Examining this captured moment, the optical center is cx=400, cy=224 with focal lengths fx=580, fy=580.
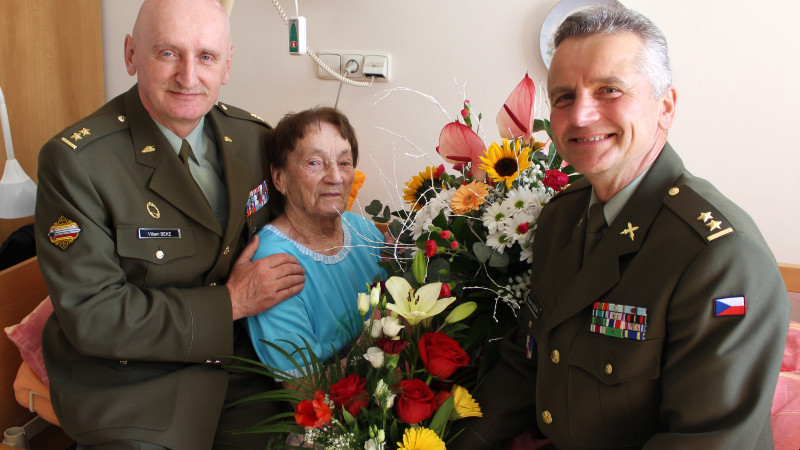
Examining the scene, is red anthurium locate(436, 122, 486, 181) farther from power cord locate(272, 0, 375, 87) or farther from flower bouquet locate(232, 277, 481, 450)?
power cord locate(272, 0, 375, 87)

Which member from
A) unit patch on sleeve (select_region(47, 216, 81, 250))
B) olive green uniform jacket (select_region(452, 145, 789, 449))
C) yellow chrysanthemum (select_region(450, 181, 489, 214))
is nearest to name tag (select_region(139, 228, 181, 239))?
unit patch on sleeve (select_region(47, 216, 81, 250))

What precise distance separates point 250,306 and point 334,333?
22cm

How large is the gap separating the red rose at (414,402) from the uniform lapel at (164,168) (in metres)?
0.67

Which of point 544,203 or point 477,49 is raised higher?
point 477,49

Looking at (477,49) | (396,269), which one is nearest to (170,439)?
(396,269)

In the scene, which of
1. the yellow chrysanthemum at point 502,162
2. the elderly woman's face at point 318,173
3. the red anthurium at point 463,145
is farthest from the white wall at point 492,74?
the yellow chrysanthemum at point 502,162

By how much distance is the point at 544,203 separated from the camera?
4.25 feet

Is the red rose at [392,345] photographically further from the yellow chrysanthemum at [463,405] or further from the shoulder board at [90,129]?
the shoulder board at [90,129]

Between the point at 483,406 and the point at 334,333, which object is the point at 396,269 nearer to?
the point at 334,333

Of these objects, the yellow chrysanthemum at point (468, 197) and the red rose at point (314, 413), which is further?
the yellow chrysanthemum at point (468, 197)

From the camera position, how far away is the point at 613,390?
957mm

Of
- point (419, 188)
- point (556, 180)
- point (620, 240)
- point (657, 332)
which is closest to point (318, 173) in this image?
point (419, 188)

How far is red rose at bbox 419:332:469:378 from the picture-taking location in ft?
3.39

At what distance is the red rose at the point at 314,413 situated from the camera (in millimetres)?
984
